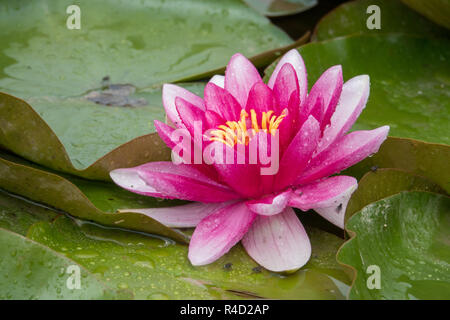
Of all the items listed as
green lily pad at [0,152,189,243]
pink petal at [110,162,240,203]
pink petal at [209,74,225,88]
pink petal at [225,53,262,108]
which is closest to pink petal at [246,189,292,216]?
pink petal at [110,162,240,203]

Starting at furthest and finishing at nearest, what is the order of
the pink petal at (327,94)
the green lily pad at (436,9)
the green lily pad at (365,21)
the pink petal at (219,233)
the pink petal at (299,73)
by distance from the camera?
the green lily pad at (365,21), the green lily pad at (436,9), the pink petal at (299,73), the pink petal at (327,94), the pink petal at (219,233)

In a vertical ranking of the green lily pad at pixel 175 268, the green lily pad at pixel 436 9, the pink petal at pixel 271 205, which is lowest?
the green lily pad at pixel 175 268

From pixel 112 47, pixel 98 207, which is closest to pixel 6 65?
pixel 112 47

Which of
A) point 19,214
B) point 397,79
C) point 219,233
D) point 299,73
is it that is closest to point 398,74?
point 397,79

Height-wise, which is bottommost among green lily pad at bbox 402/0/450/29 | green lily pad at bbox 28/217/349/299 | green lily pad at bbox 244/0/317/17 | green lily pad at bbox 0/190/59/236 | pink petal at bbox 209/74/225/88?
green lily pad at bbox 28/217/349/299

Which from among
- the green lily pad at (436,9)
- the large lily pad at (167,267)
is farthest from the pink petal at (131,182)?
the green lily pad at (436,9)

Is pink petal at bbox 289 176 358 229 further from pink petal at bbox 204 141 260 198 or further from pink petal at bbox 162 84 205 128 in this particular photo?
pink petal at bbox 162 84 205 128

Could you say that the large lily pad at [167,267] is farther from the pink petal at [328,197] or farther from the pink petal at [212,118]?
the pink petal at [212,118]
